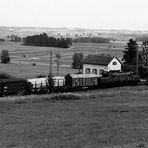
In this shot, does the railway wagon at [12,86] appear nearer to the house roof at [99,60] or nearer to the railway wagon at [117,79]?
the railway wagon at [117,79]

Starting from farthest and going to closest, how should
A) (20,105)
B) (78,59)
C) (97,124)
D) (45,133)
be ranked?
1. (78,59)
2. (20,105)
3. (97,124)
4. (45,133)

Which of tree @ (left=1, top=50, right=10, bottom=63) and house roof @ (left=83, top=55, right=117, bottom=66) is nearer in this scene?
house roof @ (left=83, top=55, right=117, bottom=66)

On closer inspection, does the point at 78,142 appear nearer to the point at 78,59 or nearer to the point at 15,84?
the point at 15,84

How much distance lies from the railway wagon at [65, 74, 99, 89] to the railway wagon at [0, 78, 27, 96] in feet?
22.8

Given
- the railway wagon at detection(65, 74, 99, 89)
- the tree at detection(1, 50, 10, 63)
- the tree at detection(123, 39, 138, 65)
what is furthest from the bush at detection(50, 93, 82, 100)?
the tree at detection(1, 50, 10, 63)

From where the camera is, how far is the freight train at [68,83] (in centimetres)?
4291

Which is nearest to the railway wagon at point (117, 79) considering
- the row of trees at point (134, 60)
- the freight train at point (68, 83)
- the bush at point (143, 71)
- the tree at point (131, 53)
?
the freight train at point (68, 83)

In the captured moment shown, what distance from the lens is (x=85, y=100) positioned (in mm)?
39406

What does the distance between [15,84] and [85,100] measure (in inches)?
372

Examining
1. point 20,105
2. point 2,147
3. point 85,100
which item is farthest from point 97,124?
point 85,100

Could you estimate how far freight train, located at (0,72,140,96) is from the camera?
→ 4291cm

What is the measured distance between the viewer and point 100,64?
238ft

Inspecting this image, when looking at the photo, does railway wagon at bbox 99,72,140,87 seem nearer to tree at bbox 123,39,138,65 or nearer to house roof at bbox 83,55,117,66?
house roof at bbox 83,55,117,66

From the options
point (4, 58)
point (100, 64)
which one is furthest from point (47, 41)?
point (100, 64)
